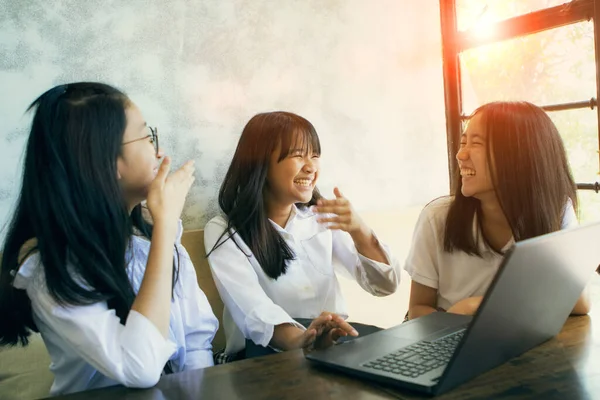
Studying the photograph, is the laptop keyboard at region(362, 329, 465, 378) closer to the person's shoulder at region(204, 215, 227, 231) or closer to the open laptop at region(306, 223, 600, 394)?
the open laptop at region(306, 223, 600, 394)

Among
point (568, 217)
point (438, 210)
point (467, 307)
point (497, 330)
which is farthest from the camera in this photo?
point (438, 210)

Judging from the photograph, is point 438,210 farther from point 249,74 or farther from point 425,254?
point 249,74

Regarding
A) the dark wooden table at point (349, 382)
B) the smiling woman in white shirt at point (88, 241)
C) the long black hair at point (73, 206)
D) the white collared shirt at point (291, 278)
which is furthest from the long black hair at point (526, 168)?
the long black hair at point (73, 206)

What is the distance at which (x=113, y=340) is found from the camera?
106 cm

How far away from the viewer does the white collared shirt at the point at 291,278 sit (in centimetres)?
169

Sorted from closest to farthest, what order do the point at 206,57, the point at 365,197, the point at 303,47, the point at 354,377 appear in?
the point at 354,377 → the point at 206,57 → the point at 303,47 → the point at 365,197

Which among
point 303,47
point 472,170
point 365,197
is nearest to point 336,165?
point 365,197

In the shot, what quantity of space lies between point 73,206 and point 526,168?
1199 mm

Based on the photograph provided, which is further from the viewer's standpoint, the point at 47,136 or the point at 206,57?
the point at 206,57

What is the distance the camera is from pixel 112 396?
3.19ft

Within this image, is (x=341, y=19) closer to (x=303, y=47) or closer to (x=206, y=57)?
(x=303, y=47)

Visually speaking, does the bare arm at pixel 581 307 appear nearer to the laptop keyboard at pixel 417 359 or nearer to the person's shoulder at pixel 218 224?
the laptop keyboard at pixel 417 359

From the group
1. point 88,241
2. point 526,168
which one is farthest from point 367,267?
point 88,241

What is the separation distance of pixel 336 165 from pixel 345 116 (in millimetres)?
219
